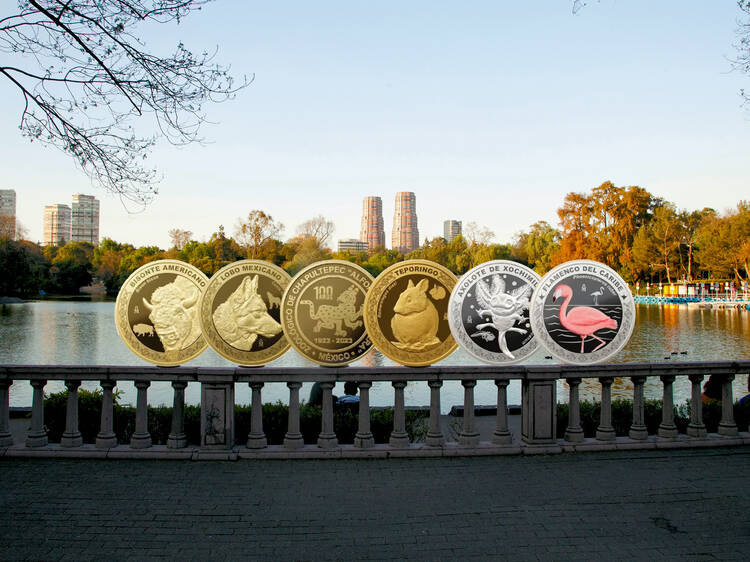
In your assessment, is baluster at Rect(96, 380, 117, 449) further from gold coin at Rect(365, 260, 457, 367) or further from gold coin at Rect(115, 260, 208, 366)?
gold coin at Rect(365, 260, 457, 367)

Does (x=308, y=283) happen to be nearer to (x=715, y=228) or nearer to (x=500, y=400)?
(x=500, y=400)

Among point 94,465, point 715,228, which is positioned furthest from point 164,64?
point 715,228

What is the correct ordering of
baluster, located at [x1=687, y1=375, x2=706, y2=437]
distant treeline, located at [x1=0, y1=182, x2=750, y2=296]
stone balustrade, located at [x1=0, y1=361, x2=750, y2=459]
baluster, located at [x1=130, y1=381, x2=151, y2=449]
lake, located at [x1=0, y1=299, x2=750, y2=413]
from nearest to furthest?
1. stone balustrade, located at [x1=0, y1=361, x2=750, y2=459]
2. baluster, located at [x1=130, y1=381, x2=151, y2=449]
3. baluster, located at [x1=687, y1=375, x2=706, y2=437]
4. lake, located at [x1=0, y1=299, x2=750, y2=413]
5. distant treeline, located at [x1=0, y1=182, x2=750, y2=296]

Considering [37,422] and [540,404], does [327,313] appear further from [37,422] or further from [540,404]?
[37,422]

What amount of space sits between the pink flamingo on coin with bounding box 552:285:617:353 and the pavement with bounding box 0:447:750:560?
1.63m

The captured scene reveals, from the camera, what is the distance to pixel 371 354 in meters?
24.0

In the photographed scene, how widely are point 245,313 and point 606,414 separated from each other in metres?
5.09

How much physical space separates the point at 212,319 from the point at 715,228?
87808mm

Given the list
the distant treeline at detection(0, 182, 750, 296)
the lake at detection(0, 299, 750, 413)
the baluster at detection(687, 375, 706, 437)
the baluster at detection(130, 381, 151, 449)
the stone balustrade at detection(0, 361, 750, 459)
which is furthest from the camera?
the distant treeline at detection(0, 182, 750, 296)

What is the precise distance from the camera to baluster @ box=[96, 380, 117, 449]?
6.72m

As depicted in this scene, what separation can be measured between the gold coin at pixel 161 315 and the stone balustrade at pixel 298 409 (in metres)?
0.29

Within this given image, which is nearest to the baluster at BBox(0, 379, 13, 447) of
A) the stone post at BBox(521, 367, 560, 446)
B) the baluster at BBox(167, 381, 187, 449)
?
the baluster at BBox(167, 381, 187, 449)

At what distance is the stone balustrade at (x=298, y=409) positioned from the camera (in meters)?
6.63

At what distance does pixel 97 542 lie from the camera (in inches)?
178
